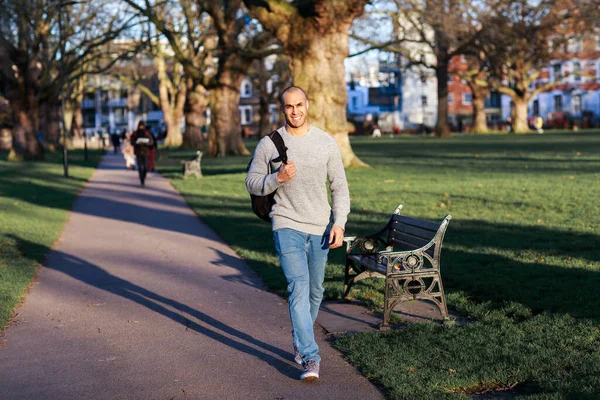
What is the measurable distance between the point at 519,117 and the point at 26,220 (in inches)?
2377

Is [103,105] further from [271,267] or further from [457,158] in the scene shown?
[271,267]

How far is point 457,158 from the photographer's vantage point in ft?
107

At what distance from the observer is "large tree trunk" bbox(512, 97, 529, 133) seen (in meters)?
71.8

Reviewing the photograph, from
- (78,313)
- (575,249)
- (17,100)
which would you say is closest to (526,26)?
(17,100)

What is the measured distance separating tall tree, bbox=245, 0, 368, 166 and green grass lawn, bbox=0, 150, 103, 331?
22.6 ft

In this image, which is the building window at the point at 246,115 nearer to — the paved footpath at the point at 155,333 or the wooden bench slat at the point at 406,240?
the paved footpath at the point at 155,333

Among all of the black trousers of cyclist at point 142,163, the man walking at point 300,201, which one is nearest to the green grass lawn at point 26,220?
the black trousers of cyclist at point 142,163

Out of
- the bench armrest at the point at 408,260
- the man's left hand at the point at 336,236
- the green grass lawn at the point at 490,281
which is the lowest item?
the green grass lawn at the point at 490,281

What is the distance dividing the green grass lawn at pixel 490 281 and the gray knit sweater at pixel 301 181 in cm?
103

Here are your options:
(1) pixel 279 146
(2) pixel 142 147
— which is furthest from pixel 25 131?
(1) pixel 279 146

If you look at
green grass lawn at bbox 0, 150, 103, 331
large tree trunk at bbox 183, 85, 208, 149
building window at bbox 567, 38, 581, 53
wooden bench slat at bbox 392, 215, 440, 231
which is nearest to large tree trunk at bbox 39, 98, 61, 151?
large tree trunk at bbox 183, 85, 208, 149

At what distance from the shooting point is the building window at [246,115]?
122 m

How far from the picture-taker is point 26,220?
653 inches

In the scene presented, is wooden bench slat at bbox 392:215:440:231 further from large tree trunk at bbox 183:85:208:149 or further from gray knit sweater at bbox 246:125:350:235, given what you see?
large tree trunk at bbox 183:85:208:149
